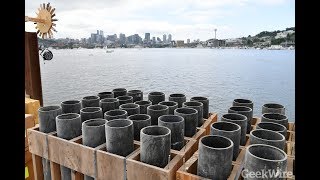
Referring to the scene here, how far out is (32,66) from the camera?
10422 mm

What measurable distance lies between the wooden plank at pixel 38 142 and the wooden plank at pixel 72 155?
6.9 inches

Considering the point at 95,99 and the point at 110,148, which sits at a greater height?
the point at 95,99

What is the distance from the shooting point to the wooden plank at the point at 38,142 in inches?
206

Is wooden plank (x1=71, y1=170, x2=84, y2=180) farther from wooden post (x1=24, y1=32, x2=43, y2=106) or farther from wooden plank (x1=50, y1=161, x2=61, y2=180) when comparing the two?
wooden post (x1=24, y1=32, x2=43, y2=106)

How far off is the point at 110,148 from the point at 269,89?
2990 centimetres

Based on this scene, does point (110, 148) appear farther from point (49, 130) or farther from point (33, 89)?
point (33, 89)

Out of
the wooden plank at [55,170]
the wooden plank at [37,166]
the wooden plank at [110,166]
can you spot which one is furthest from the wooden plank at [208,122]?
the wooden plank at [37,166]

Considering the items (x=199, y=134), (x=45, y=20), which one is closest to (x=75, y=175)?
(x=199, y=134)

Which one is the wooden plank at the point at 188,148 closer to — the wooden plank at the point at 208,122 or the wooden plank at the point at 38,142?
the wooden plank at the point at 208,122

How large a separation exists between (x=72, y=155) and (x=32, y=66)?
7.07 metres

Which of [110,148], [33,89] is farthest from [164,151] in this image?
[33,89]

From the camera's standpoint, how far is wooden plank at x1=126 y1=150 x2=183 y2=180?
381 cm

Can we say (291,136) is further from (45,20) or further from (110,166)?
(45,20)
